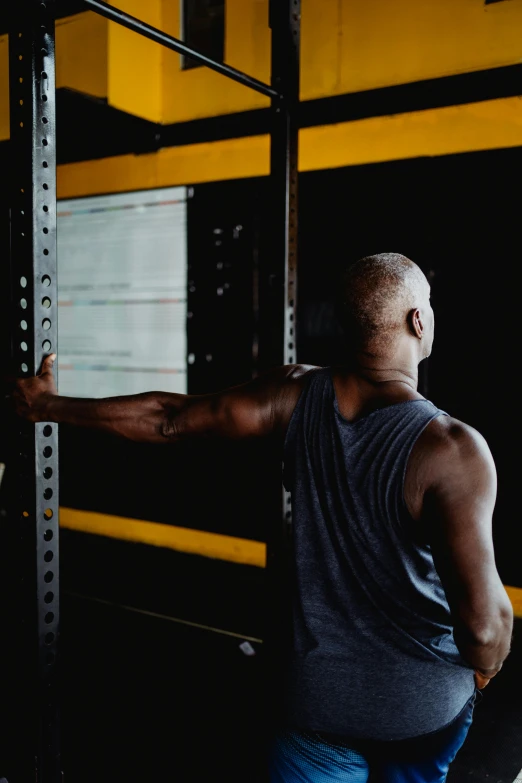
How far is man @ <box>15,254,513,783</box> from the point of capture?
1.28 metres

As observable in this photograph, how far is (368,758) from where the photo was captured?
4.58ft

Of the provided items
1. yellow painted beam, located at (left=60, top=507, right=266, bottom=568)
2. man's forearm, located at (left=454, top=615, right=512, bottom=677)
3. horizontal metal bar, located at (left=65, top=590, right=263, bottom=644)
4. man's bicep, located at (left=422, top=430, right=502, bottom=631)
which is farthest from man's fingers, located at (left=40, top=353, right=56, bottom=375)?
yellow painted beam, located at (left=60, top=507, right=266, bottom=568)

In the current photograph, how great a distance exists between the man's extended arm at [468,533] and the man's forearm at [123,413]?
680mm

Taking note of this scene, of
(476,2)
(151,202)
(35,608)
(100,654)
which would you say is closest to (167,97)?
(151,202)

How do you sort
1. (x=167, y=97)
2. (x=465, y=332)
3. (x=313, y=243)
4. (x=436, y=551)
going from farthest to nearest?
(x=167, y=97), (x=313, y=243), (x=465, y=332), (x=436, y=551)

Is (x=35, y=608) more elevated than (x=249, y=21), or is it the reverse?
(x=249, y=21)

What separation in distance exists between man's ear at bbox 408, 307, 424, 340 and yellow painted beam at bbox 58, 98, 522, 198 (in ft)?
8.88

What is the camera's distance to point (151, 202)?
504cm

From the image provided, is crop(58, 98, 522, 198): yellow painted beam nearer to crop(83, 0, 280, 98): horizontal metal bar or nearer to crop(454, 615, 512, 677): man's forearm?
crop(83, 0, 280, 98): horizontal metal bar

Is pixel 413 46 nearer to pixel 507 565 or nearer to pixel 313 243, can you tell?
pixel 313 243

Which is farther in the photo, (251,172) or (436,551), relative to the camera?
(251,172)

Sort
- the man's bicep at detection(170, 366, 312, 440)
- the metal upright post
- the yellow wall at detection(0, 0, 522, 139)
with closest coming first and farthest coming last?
1. the man's bicep at detection(170, 366, 312, 440)
2. the metal upright post
3. the yellow wall at detection(0, 0, 522, 139)

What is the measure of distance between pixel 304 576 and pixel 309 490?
7.0 inches

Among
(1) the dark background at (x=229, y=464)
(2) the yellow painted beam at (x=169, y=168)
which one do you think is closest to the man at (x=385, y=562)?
(1) the dark background at (x=229, y=464)
